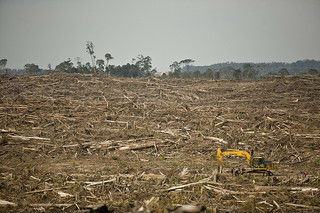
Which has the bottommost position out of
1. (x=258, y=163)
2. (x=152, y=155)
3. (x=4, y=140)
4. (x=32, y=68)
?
(x=152, y=155)

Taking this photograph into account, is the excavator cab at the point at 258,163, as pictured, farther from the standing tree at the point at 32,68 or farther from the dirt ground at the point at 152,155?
the standing tree at the point at 32,68

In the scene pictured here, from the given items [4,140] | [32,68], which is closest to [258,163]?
[4,140]

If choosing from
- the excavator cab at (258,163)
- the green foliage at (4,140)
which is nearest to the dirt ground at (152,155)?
the green foliage at (4,140)

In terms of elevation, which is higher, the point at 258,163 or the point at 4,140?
the point at 4,140

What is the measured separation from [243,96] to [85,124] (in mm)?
19496

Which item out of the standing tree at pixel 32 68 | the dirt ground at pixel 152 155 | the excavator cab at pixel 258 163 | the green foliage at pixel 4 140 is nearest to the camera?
the dirt ground at pixel 152 155

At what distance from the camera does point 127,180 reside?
28.7 feet

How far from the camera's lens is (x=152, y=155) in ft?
40.0

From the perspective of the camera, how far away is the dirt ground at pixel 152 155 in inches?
285

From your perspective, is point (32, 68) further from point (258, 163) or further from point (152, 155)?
point (258, 163)

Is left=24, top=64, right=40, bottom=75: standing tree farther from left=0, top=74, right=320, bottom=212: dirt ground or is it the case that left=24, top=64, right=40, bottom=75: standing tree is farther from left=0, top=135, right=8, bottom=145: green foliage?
left=0, top=135, right=8, bottom=145: green foliage

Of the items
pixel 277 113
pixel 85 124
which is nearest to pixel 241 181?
pixel 277 113

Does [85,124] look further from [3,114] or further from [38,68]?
[38,68]

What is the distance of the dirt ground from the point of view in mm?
7227
